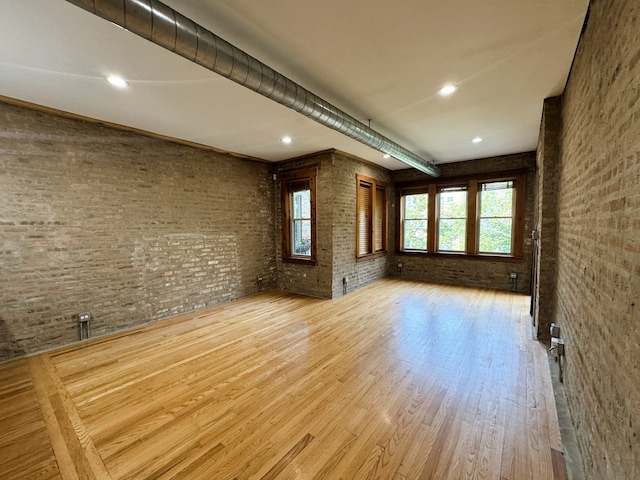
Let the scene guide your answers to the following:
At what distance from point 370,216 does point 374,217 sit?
21 cm

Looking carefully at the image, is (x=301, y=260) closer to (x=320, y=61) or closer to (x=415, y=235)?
(x=415, y=235)

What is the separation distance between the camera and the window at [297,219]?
5742 mm

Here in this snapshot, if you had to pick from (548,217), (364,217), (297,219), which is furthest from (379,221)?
(548,217)

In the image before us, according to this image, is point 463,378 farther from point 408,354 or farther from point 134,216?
point 134,216

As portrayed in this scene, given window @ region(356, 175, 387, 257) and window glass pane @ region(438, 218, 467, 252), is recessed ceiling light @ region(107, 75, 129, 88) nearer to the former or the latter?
window @ region(356, 175, 387, 257)

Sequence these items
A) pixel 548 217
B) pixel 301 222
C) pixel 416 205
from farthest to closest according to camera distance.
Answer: pixel 416 205, pixel 301 222, pixel 548 217

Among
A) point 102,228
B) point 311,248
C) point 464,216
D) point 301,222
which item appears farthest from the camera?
point 464,216

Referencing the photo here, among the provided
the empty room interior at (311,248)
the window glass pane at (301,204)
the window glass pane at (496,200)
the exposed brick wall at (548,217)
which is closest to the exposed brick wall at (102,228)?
the empty room interior at (311,248)

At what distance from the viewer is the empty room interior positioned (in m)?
1.61

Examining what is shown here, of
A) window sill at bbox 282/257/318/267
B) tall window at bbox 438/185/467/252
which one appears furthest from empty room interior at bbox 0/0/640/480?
tall window at bbox 438/185/467/252

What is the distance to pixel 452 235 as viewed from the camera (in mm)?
6617

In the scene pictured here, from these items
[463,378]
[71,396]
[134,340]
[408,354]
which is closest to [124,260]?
[134,340]

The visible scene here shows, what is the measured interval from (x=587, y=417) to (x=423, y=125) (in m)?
3.60

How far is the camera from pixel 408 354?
10.1 feet
